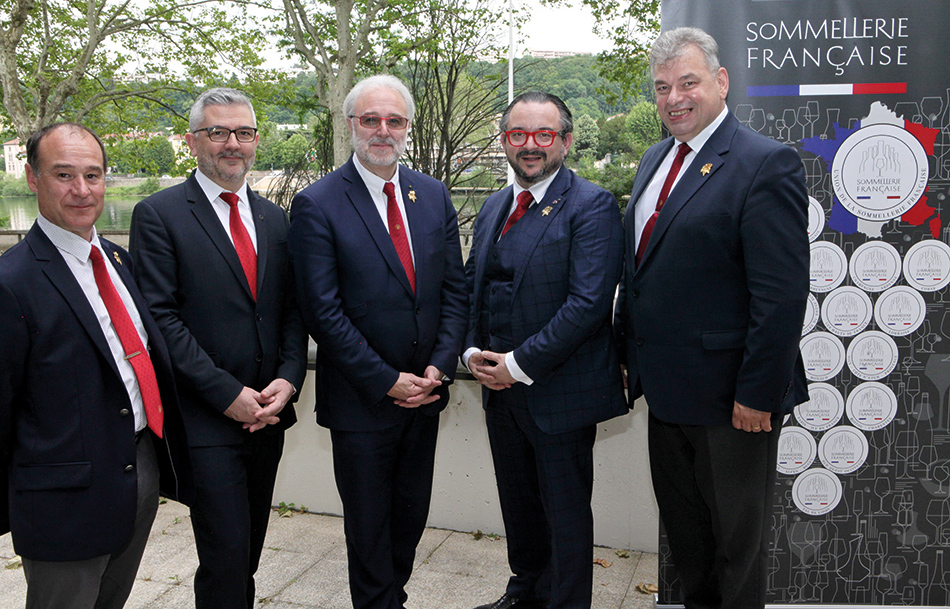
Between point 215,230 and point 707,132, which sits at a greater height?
point 707,132

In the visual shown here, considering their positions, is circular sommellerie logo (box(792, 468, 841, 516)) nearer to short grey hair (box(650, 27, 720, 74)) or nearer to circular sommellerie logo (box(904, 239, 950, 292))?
circular sommellerie logo (box(904, 239, 950, 292))

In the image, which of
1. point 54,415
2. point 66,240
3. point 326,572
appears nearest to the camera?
point 54,415

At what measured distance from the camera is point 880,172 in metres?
2.67

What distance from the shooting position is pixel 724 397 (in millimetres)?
2354

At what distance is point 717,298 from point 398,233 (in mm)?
1171

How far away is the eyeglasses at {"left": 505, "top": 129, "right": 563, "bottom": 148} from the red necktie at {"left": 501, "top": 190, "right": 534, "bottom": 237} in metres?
0.20

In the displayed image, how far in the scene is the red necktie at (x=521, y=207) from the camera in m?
2.75

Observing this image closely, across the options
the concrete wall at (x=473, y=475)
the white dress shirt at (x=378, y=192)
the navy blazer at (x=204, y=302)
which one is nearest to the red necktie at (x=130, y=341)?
the navy blazer at (x=204, y=302)

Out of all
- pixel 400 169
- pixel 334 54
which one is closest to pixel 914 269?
pixel 400 169

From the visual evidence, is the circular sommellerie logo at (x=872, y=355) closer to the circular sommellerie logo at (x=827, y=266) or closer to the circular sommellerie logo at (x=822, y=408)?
the circular sommellerie logo at (x=822, y=408)

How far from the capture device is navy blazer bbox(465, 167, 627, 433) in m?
2.55

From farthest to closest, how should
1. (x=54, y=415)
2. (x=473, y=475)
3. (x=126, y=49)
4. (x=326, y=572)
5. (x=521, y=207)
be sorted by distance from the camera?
(x=126, y=49) < (x=473, y=475) < (x=326, y=572) < (x=521, y=207) < (x=54, y=415)

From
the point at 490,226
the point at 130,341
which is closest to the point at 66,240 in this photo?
the point at 130,341

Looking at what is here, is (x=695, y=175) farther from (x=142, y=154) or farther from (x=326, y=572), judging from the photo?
(x=142, y=154)
